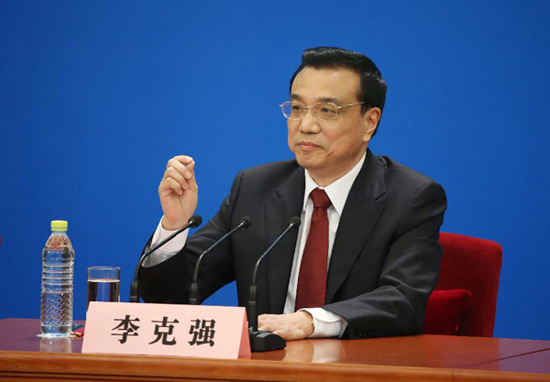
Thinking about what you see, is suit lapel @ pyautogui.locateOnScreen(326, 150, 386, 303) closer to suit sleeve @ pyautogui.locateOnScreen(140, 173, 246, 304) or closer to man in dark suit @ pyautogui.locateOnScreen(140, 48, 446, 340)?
man in dark suit @ pyautogui.locateOnScreen(140, 48, 446, 340)

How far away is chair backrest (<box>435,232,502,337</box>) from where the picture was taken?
255 cm

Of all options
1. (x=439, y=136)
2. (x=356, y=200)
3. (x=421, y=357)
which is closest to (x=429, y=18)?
(x=439, y=136)

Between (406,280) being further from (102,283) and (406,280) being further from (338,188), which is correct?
(102,283)

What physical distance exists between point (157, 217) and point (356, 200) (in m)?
1.55

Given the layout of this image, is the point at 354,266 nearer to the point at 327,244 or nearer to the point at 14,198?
the point at 327,244

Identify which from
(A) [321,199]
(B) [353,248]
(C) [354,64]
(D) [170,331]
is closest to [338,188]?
(A) [321,199]

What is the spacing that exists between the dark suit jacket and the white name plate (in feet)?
1.68

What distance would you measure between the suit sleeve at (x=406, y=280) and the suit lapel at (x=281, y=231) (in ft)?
0.78

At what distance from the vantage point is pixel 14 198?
3766 millimetres

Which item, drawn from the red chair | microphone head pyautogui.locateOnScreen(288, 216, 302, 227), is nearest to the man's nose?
microphone head pyautogui.locateOnScreen(288, 216, 302, 227)

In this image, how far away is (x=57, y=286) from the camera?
1941mm

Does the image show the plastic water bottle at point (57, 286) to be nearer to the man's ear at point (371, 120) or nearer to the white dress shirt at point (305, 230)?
the white dress shirt at point (305, 230)

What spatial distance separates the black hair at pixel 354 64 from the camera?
2.39 m

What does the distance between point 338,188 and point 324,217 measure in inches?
4.3
